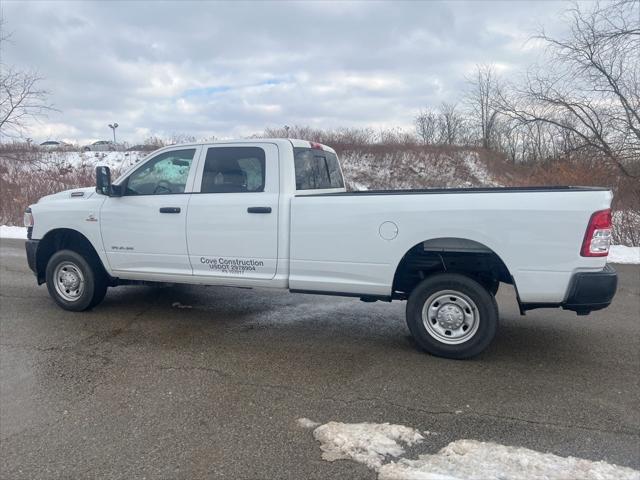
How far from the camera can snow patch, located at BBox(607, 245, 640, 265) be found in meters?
9.41

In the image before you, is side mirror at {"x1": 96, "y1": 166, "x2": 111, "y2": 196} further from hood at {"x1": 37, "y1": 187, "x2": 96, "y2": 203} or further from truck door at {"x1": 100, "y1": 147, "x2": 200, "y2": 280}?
hood at {"x1": 37, "y1": 187, "x2": 96, "y2": 203}

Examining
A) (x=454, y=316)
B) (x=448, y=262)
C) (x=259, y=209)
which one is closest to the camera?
(x=454, y=316)

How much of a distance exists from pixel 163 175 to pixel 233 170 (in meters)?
0.89

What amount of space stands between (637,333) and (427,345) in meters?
2.49

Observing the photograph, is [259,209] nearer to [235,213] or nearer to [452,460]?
[235,213]

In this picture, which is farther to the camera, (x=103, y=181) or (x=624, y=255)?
(x=624, y=255)

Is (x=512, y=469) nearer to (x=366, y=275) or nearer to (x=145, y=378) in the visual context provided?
(x=366, y=275)

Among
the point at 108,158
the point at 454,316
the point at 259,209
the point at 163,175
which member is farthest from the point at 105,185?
the point at 108,158

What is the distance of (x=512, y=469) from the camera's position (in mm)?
2809

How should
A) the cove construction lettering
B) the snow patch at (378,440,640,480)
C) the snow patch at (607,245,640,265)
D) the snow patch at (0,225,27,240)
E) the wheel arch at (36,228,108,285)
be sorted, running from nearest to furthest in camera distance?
the snow patch at (378,440,640,480), the cove construction lettering, the wheel arch at (36,228,108,285), the snow patch at (607,245,640,265), the snow patch at (0,225,27,240)

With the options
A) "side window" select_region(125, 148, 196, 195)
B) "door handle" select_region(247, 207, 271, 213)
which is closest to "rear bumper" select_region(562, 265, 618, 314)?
"door handle" select_region(247, 207, 271, 213)

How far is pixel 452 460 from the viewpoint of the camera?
2914 millimetres

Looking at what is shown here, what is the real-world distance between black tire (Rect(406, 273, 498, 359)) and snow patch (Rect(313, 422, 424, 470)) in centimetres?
138

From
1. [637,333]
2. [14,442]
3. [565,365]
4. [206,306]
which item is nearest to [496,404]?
[565,365]
